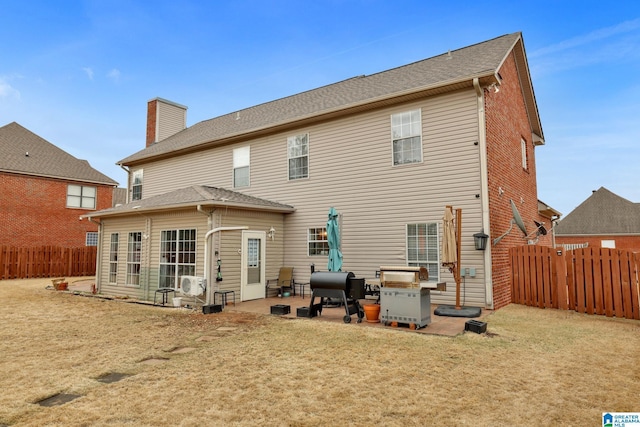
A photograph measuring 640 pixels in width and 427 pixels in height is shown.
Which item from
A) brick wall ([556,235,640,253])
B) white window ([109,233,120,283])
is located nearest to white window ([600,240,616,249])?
brick wall ([556,235,640,253])

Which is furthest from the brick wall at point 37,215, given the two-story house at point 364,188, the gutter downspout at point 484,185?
the gutter downspout at point 484,185

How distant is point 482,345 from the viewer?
6.14m

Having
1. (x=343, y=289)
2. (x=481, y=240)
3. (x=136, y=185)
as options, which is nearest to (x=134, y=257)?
(x=136, y=185)

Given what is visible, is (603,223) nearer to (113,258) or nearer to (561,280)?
(561,280)

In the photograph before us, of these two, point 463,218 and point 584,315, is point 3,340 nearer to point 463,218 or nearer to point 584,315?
point 463,218

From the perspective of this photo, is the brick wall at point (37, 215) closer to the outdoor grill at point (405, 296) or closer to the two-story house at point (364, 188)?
the two-story house at point (364, 188)

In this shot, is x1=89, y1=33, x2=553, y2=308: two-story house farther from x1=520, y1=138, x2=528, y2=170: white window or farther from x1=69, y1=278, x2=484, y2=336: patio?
x1=69, y1=278, x2=484, y2=336: patio

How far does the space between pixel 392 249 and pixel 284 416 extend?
7.90 meters

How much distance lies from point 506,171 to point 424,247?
148 inches

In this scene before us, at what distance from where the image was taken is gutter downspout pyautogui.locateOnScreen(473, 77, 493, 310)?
31.0 feet

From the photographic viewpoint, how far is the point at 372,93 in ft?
39.6

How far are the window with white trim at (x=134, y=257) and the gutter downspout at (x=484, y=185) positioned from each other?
1124cm

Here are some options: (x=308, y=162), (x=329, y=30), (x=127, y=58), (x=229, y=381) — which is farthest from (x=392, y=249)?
(x=127, y=58)

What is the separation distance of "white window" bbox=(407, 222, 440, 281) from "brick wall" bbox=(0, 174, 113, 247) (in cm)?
2326
